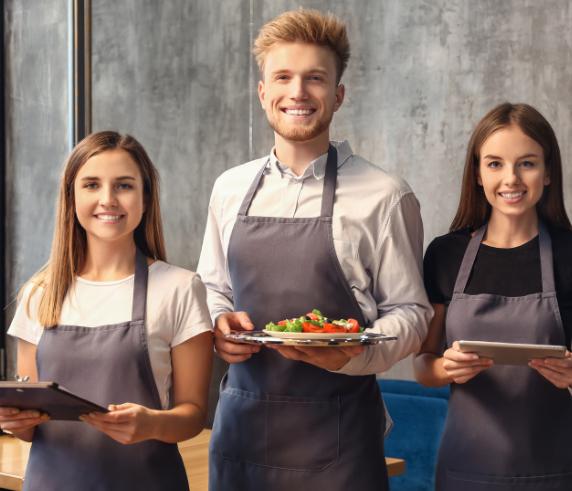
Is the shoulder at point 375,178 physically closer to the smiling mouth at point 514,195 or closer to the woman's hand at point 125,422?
the smiling mouth at point 514,195

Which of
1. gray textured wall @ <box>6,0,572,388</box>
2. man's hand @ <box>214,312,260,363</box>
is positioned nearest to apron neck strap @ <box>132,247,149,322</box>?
man's hand @ <box>214,312,260,363</box>

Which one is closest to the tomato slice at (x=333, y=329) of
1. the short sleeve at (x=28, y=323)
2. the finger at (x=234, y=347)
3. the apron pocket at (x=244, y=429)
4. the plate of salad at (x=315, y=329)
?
the plate of salad at (x=315, y=329)

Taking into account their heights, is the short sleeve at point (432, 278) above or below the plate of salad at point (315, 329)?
above

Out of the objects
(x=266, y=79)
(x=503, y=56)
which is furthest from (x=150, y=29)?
(x=266, y=79)

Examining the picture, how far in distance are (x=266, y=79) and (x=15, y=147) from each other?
A: 226 centimetres

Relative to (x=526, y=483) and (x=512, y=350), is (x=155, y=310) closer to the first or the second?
(x=512, y=350)

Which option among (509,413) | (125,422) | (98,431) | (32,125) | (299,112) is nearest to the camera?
(125,422)

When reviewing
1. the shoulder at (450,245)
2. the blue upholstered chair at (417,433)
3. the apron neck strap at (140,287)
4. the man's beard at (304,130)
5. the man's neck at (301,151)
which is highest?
the man's beard at (304,130)

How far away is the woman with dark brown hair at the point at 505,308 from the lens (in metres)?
1.81

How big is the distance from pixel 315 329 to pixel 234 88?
257 cm

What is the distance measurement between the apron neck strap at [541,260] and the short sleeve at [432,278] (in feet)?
0.22

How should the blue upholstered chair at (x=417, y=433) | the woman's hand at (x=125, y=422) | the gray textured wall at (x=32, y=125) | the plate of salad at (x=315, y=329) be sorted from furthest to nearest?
the gray textured wall at (x=32, y=125), the blue upholstered chair at (x=417, y=433), the plate of salad at (x=315, y=329), the woman's hand at (x=125, y=422)

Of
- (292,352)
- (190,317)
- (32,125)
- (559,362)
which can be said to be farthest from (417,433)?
(32,125)

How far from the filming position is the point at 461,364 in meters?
1.74
